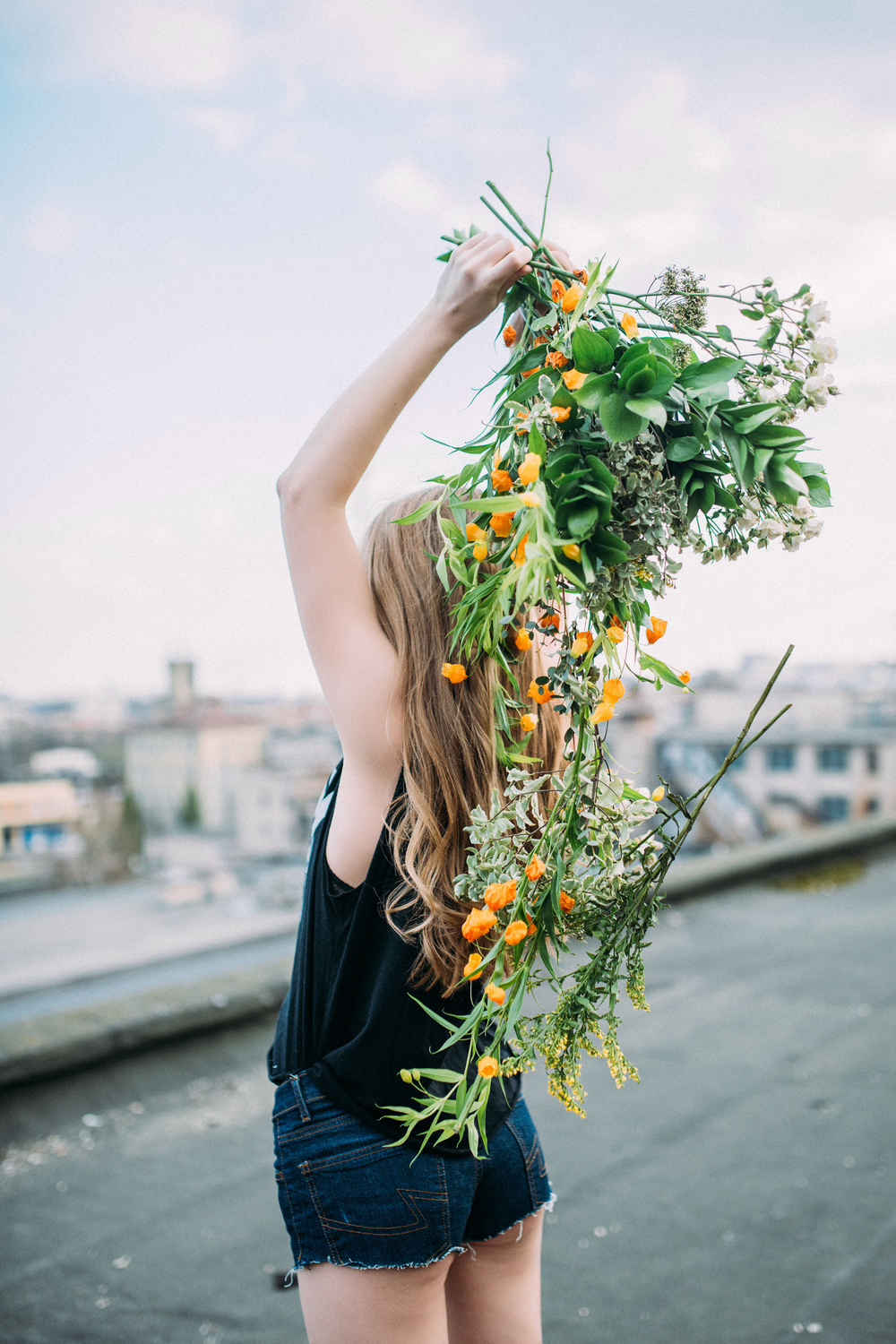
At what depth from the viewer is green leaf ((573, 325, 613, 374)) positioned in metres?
0.98

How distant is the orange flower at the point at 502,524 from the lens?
3.27ft

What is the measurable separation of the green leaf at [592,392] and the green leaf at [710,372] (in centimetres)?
11

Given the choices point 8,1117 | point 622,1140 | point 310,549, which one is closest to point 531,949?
point 310,549

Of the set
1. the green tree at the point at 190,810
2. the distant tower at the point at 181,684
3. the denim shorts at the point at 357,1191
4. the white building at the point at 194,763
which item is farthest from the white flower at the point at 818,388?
the distant tower at the point at 181,684

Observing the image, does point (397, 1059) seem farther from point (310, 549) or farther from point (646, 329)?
point (646, 329)

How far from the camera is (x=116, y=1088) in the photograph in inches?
143

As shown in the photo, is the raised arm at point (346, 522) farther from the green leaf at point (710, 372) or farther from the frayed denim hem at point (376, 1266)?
the frayed denim hem at point (376, 1266)

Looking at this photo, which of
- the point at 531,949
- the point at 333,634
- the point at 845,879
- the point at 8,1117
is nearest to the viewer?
the point at 531,949

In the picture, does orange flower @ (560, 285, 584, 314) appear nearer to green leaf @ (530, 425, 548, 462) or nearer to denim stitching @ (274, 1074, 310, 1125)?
green leaf @ (530, 425, 548, 462)

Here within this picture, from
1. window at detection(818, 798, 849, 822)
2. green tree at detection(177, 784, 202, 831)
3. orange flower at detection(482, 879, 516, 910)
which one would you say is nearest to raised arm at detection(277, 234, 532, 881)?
orange flower at detection(482, 879, 516, 910)

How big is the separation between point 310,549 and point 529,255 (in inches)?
17.3

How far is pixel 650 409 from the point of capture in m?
0.94

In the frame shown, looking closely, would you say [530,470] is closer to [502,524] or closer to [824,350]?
[502,524]

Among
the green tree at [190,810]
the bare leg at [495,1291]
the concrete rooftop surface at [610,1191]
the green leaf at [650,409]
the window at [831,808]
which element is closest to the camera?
the green leaf at [650,409]
